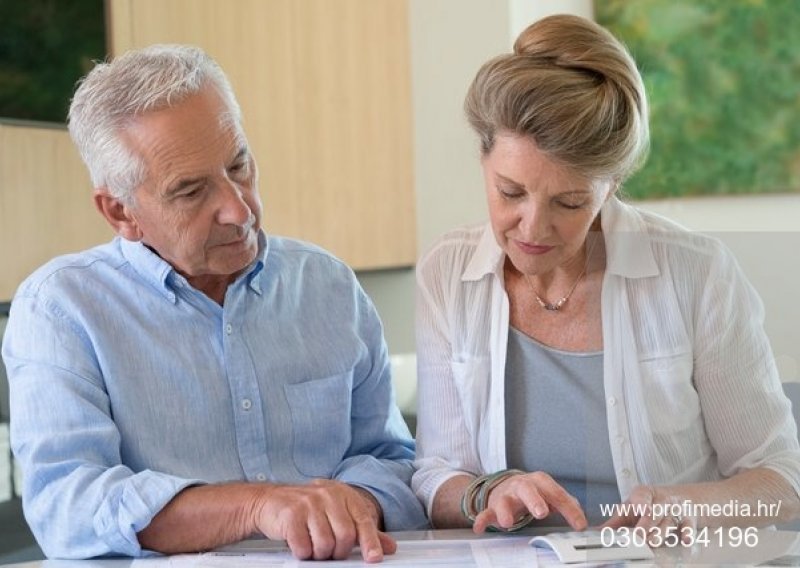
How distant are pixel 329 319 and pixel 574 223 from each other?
1.26 feet

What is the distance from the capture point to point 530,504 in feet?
4.30

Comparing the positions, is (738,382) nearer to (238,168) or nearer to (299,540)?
(299,540)

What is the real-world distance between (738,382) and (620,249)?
0.87ft

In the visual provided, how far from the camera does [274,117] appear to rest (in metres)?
3.19

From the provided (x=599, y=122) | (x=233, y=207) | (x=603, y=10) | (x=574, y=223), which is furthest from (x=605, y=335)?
(x=603, y=10)

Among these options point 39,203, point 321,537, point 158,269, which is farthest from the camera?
point 39,203

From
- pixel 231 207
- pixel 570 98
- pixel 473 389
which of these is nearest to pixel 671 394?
pixel 473 389

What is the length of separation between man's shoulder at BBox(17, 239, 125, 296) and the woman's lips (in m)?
0.53

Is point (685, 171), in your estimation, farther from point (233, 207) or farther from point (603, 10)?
point (233, 207)

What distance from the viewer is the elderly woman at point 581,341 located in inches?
51.9

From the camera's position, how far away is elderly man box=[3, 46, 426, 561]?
1.38m

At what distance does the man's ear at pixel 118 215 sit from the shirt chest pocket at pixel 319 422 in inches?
11.5

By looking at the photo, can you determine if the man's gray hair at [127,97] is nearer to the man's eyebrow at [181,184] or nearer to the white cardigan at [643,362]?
the man's eyebrow at [181,184]

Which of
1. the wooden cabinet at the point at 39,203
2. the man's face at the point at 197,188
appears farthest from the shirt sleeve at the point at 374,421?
the wooden cabinet at the point at 39,203
